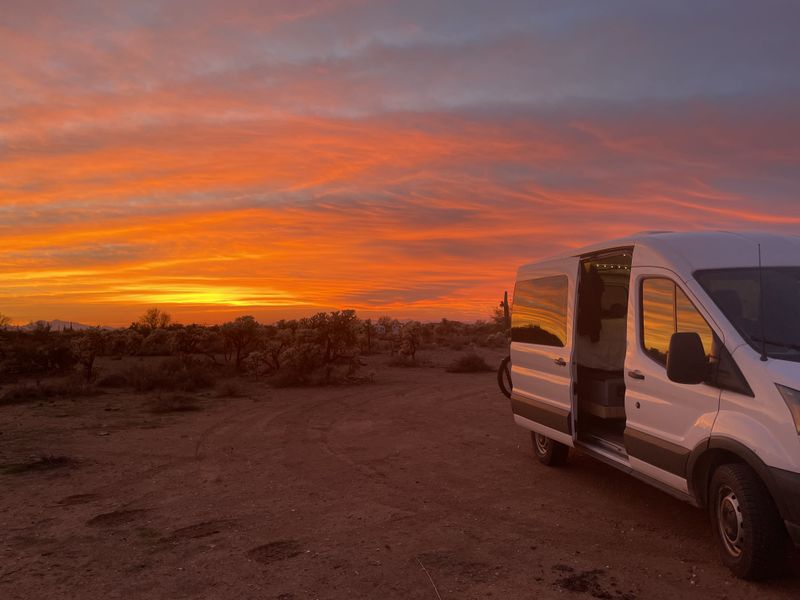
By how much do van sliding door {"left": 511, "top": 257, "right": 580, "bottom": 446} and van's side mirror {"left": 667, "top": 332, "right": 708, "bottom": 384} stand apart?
2.44 metres

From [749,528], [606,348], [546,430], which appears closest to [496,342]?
[606,348]

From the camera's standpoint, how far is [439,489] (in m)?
7.62

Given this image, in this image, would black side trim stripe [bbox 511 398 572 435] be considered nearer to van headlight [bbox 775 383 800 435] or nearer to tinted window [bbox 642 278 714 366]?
tinted window [bbox 642 278 714 366]

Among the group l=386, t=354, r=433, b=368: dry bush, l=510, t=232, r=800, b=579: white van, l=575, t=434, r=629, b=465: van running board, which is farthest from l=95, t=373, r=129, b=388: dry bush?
l=575, t=434, r=629, b=465: van running board

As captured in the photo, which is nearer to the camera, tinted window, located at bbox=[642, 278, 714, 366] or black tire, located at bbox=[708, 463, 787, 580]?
black tire, located at bbox=[708, 463, 787, 580]

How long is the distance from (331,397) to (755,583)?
1354 cm

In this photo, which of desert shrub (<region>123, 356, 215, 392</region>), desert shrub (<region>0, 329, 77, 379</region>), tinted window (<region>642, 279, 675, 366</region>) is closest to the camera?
tinted window (<region>642, 279, 675, 366</region>)

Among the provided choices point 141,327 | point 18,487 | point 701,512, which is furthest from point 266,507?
point 141,327

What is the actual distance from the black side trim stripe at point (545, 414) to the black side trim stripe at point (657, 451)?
3.95 ft

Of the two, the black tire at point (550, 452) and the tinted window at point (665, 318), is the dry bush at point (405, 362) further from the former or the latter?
the tinted window at point (665, 318)

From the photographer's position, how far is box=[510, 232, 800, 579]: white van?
4574 mm

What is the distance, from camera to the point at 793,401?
4309 mm

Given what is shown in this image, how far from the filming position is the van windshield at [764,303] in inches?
192

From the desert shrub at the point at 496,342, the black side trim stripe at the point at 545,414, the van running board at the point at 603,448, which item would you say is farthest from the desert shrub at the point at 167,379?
the desert shrub at the point at 496,342
